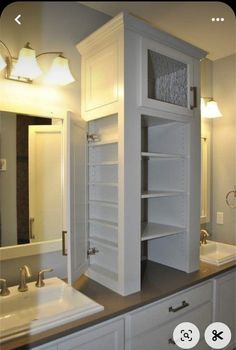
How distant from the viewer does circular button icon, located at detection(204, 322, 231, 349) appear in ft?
5.01

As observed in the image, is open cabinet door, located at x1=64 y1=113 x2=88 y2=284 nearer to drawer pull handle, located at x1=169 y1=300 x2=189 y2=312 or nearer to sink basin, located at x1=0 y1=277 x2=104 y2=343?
sink basin, located at x1=0 y1=277 x2=104 y2=343

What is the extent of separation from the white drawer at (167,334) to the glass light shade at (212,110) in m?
1.54

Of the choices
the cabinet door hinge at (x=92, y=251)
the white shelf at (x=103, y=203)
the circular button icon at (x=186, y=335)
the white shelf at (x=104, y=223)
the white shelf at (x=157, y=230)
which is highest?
the white shelf at (x=103, y=203)

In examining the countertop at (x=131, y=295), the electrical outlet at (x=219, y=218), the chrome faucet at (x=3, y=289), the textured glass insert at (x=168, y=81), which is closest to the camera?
the countertop at (x=131, y=295)

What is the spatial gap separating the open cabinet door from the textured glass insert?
50 cm

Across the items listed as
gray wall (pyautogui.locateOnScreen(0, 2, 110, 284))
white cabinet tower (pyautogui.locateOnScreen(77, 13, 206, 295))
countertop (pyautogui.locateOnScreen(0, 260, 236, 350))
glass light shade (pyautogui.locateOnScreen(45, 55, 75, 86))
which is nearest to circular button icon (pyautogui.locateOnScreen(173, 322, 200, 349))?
countertop (pyautogui.locateOnScreen(0, 260, 236, 350))

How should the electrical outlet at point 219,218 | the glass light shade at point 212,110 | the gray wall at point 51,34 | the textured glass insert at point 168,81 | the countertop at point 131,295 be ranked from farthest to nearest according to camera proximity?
1. the electrical outlet at point 219,218
2. the glass light shade at point 212,110
3. the textured glass insert at point 168,81
4. the gray wall at point 51,34
5. the countertop at point 131,295

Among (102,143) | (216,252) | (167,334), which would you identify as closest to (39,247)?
(102,143)

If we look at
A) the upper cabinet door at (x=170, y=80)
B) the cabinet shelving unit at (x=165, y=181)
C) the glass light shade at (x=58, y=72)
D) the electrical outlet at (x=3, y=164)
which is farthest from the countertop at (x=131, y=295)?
the glass light shade at (x=58, y=72)

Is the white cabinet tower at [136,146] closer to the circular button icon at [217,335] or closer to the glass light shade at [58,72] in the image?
the glass light shade at [58,72]

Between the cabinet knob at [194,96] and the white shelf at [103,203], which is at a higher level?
the cabinet knob at [194,96]

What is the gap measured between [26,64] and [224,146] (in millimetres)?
1842

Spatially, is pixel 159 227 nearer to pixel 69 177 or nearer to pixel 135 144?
pixel 135 144

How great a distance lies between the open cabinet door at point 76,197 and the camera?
1319 mm
